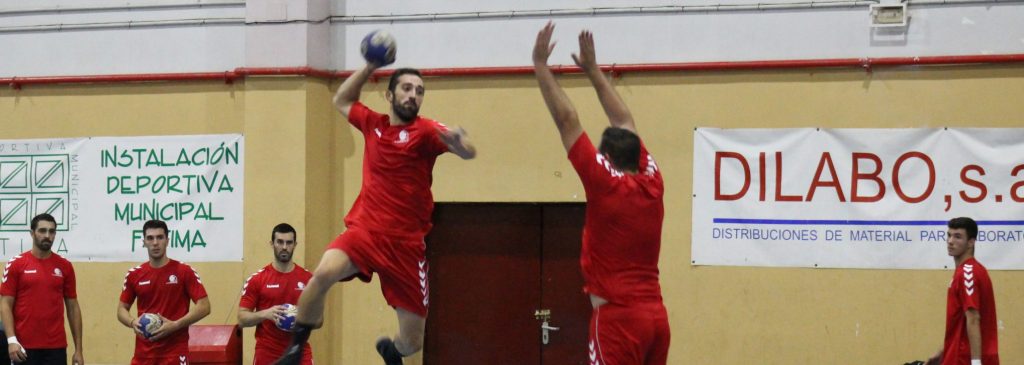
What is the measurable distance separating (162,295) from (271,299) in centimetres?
98

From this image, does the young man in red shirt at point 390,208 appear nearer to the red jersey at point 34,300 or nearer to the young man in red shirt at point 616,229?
the young man in red shirt at point 616,229

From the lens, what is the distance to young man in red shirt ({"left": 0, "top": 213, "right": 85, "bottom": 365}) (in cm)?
1215

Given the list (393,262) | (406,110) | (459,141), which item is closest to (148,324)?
(393,262)

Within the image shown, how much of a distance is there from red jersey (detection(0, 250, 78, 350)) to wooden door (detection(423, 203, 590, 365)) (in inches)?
170

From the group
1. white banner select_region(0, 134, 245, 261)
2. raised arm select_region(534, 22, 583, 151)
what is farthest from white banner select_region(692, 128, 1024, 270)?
raised arm select_region(534, 22, 583, 151)

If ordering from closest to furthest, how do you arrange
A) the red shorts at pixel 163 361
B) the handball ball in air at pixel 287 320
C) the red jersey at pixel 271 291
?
the handball ball in air at pixel 287 320, the red shorts at pixel 163 361, the red jersey at pixel 271 291

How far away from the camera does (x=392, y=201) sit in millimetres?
8531

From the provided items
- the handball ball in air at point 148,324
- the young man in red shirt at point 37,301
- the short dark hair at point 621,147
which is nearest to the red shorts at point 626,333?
the short dark hair at point 621,147

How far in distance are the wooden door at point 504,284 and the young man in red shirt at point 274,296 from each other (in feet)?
10.6

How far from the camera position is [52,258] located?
1238 centimetres

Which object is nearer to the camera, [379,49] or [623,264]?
[623,264]

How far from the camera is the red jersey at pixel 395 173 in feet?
27.7

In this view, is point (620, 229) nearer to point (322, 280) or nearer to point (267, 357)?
point (322, 280)

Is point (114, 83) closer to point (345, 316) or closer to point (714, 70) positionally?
point (345, 316)
